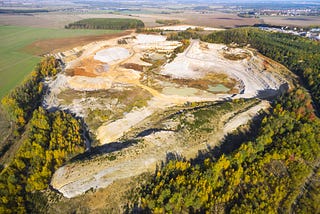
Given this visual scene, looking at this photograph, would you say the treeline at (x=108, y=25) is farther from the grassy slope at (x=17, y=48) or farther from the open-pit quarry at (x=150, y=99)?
the open-pit quarry at (x=150, y=99)

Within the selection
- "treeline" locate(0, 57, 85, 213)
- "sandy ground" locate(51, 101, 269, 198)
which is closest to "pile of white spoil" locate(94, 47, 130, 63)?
"treeline" locate(0, 57, 85, 213)

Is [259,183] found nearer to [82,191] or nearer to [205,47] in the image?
[82,191]

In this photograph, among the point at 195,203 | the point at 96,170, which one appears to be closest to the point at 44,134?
the point at 96,170

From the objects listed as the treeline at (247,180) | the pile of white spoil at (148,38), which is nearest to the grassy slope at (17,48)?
the pile of white spoil at (148,38)

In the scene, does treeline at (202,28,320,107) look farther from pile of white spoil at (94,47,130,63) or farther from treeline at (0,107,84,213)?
treeline at (0,107,84,213)

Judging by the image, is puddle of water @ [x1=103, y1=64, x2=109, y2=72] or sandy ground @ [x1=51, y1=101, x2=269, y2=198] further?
puddle of water @ [x1=103, y1=64, x2=109, y2=72]

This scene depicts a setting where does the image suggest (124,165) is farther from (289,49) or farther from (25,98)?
(289,49)
